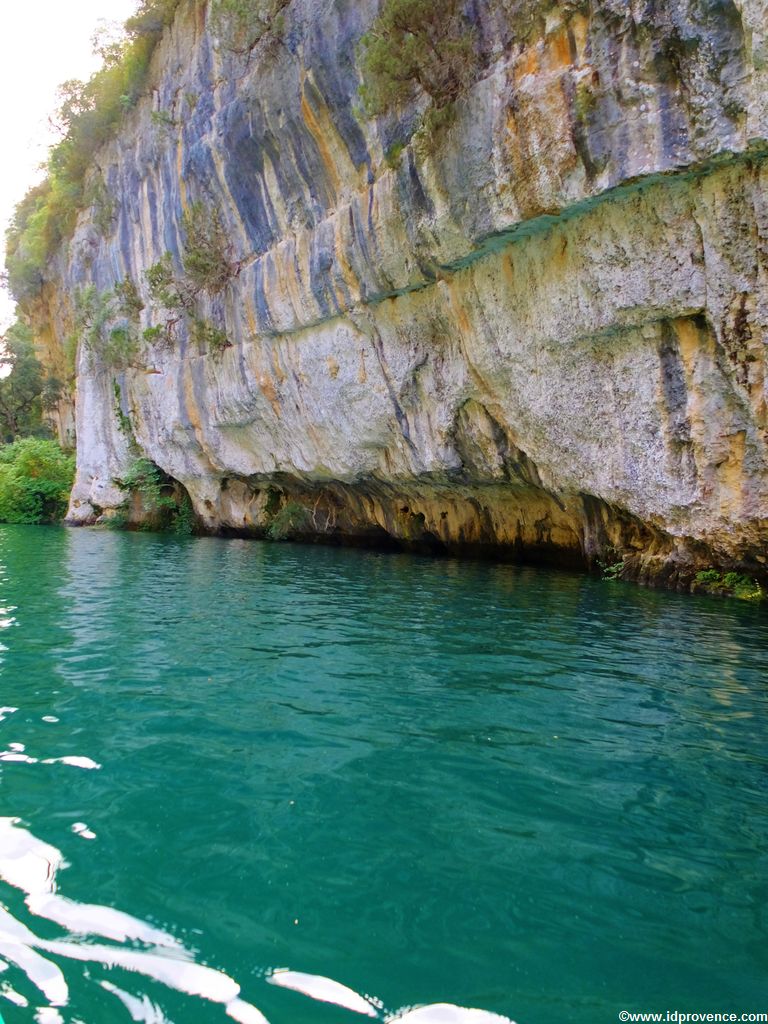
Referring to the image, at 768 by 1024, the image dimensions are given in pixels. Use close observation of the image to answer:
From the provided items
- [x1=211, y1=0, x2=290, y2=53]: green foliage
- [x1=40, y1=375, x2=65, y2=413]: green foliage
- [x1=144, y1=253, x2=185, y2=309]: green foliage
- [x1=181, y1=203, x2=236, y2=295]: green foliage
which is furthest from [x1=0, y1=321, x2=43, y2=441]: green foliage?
[x1=211, y1=0, x2=290, y2=53]: green foliage

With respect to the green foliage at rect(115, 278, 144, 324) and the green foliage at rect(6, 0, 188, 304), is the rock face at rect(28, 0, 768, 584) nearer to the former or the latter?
the green foliage at rect(6, 0, 188, 304)

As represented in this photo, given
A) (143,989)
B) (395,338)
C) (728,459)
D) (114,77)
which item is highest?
(114,77)

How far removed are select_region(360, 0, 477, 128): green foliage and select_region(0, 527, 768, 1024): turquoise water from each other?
29.6 feet

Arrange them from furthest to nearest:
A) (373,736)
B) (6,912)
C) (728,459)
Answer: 1. (728,459)
2. (373,736)
3. (6,912)

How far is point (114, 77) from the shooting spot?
89.9ft

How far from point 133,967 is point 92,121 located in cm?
3302

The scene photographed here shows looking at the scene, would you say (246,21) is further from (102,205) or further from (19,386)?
(19,386)

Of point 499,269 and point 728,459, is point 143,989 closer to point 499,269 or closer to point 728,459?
point 728,459

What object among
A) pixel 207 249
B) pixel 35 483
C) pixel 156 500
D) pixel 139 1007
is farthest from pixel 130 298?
pixel 139 1007

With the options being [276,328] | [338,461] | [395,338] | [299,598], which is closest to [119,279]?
[276,328]

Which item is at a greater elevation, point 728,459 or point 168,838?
point 728,459

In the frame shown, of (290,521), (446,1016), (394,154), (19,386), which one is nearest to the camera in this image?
(446,1016)

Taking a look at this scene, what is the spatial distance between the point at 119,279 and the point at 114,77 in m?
7.54

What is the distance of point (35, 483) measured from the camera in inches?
1364
